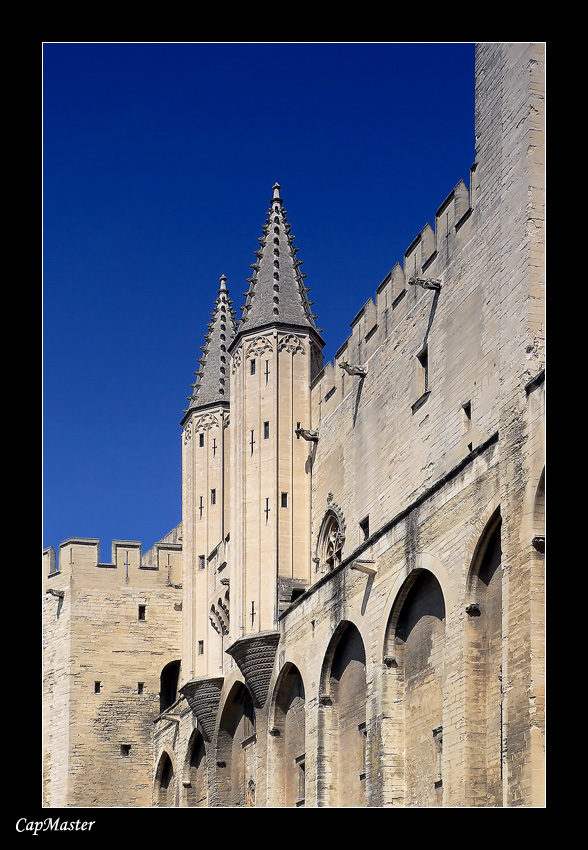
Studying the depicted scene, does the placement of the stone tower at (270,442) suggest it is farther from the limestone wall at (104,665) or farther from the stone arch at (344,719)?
the limestone wall at (104,665)

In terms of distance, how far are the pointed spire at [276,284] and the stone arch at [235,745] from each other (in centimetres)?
786

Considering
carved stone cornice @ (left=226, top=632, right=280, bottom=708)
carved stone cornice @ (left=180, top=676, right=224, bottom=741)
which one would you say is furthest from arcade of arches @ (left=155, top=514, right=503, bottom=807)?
carved stone cornice @ (left=180, top=676, right=224, bottom=741)

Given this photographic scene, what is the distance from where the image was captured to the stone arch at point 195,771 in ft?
124

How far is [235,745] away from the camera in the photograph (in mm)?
34594

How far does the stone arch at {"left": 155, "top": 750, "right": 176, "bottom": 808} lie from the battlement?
17.5 feet

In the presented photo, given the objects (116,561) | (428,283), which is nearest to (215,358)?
(116,561)

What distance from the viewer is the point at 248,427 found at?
33.1m

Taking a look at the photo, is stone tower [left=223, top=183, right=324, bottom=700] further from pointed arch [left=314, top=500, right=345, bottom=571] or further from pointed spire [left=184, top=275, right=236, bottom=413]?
pointed spire [left=184, top=275, right=236, bottom=413]

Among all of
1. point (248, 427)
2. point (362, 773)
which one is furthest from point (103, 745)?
point (362, 773)

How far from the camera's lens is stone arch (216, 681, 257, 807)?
110 feet

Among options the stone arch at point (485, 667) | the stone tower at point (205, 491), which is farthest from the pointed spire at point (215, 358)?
the stone arch at point (485, 667)

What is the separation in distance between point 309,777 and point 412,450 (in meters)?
6.13

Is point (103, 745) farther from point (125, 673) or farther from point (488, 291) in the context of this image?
point (488, 291)

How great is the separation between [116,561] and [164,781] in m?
6.40
